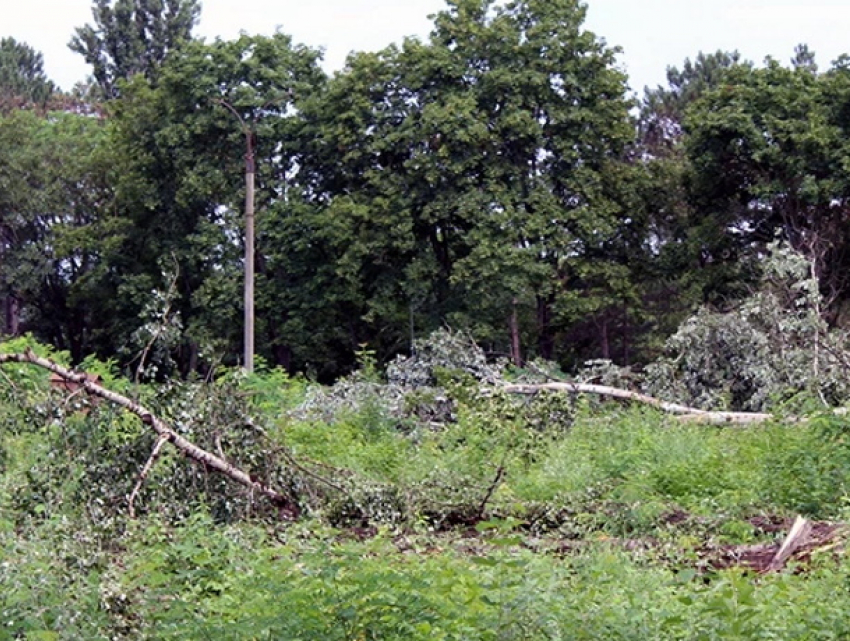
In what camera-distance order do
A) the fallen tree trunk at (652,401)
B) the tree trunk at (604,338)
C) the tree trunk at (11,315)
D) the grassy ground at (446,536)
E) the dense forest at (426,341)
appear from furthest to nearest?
the tree trunk at (11,315)
the tree trunk at (604,338)
the fallen tree trunk at (652,401)
the dense forest at (426,341)
the grassy ground at (446,536)

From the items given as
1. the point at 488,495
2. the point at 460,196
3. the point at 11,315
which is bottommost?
the point at 488,495

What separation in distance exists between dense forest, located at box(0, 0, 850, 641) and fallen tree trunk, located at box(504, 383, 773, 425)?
2.7 inches

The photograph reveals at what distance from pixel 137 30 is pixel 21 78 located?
21.8 feet

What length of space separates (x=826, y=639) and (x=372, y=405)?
11.2m

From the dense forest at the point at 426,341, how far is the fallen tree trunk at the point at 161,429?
5cm

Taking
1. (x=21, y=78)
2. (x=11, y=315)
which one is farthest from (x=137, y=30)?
(x=11, y=315)

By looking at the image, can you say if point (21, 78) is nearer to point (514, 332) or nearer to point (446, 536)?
point (514, 332)

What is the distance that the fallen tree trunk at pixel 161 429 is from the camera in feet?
33.3

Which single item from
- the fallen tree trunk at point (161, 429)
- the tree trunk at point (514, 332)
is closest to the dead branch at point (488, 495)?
the fallen tree trunk at point (161, 429)

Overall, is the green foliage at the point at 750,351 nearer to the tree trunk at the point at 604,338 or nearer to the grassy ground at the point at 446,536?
the grassy ground at the point at 446,536

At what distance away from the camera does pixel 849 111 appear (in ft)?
92.7

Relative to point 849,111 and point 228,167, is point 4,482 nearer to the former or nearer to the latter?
point 849,111

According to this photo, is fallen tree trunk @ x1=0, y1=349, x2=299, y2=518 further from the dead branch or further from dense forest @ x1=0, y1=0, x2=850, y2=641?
the dead branch

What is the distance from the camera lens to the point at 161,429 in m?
10.2
